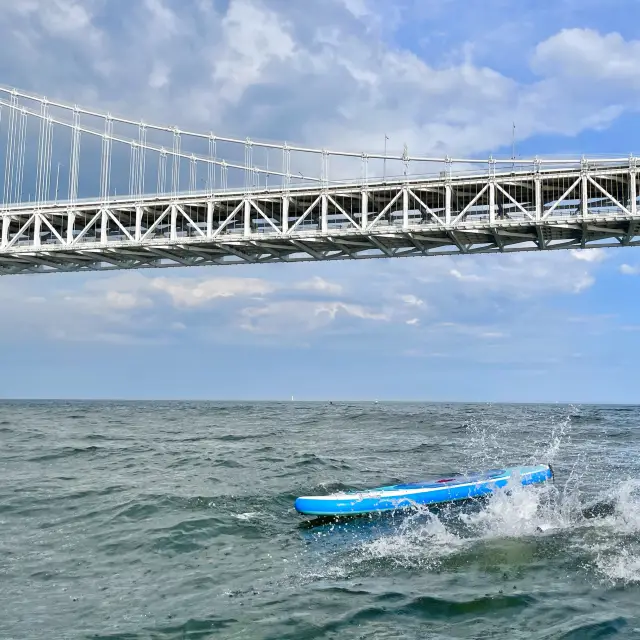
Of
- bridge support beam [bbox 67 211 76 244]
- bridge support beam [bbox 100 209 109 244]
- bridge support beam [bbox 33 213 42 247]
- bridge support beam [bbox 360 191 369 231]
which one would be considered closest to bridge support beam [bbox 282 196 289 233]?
bridge support beam [bbox 360 191 369 231]

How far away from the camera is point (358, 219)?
46.0m

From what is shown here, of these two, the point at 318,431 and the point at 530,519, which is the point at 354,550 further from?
the point at 318,431

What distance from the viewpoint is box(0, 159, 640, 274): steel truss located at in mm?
36812

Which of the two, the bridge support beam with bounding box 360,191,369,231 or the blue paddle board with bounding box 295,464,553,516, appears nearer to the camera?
the blue paddle board with bounding box 295,464,553,516

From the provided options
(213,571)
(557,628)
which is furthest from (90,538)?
(557,628)

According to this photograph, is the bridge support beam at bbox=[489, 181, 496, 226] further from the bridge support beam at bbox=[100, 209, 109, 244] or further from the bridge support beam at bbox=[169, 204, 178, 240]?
the bridge support beam at bbox=[100, 209, 109, 244]

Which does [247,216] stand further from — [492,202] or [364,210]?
[492,202]

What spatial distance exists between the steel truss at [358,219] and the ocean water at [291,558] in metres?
22.6

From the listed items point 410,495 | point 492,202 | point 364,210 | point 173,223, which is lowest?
point 410,495

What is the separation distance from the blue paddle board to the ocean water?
41 centimetres

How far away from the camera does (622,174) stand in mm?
36594

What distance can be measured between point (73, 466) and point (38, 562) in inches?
374

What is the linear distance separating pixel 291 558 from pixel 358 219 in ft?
127

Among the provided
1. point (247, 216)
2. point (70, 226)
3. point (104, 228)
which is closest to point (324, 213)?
point (247, 216)
